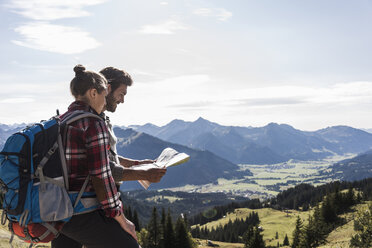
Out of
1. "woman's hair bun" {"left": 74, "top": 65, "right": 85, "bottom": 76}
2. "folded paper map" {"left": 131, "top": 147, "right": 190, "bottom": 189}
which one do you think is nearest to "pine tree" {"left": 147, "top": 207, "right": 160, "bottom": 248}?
"folded paper map" {"left": 131, "top": 147, "right": 190, "bottom": 189}

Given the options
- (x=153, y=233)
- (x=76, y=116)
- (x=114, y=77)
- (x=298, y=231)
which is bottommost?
(x=298, y=231)

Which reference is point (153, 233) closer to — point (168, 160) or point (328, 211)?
point (168, 160)

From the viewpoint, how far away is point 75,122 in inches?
150

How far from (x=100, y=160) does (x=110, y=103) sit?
1.93 metres

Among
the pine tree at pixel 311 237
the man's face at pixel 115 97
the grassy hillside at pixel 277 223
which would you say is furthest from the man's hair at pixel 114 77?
the grassy hillside at pixel 277 223

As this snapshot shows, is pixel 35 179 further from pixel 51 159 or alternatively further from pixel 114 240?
pixel 114 240

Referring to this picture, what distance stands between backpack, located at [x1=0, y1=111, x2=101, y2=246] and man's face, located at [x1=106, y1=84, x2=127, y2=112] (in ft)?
5.19

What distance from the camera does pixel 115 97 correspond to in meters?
5.37

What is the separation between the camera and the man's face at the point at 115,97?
5.35m

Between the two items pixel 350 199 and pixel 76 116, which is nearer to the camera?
pixel 76 116

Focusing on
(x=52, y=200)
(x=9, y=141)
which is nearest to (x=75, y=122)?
(x=9, y=141)

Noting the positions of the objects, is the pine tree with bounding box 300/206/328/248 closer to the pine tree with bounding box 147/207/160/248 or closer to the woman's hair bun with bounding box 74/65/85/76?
the pine tree with bounding box 147/207/160/248

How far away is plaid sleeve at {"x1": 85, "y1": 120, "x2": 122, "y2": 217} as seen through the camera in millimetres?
3734

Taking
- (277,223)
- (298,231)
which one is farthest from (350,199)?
(277,223)
